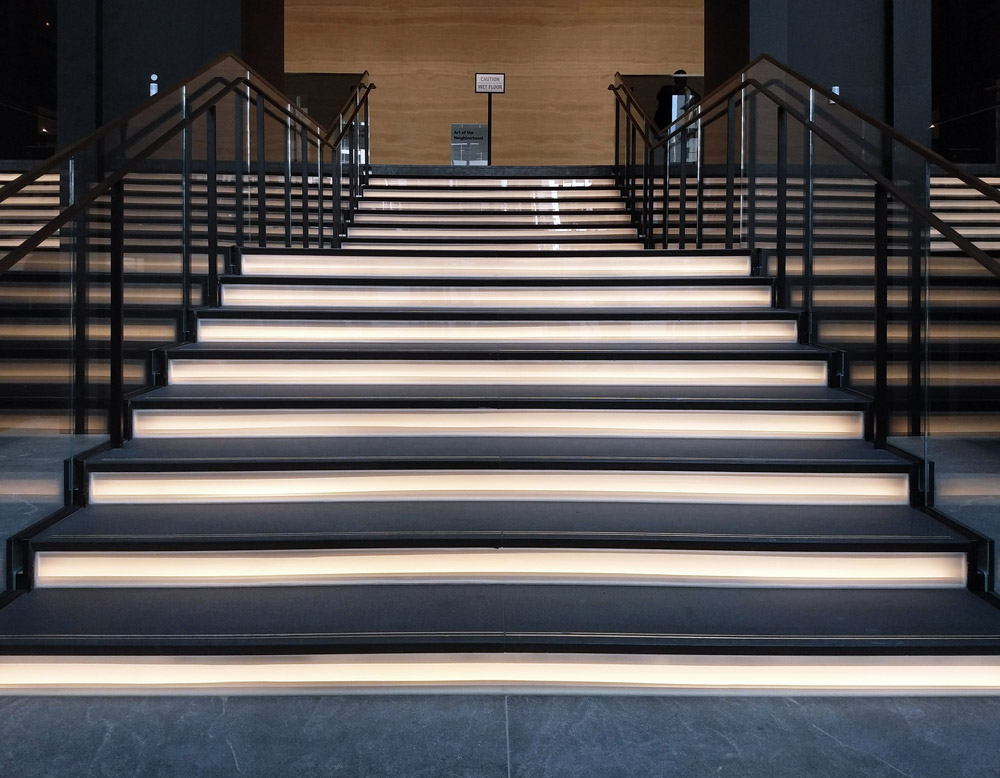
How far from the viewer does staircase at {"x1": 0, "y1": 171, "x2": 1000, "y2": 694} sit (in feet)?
7.15

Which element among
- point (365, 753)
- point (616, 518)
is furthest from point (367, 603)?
point (616, 518)

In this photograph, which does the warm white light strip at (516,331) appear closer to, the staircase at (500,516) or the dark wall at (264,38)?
the staircase at (500,516)

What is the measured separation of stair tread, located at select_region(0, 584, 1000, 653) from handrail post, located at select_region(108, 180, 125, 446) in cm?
93

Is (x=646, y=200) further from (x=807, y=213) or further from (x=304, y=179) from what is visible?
(x=304, y=179)

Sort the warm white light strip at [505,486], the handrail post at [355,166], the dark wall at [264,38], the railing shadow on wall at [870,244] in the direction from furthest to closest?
the dark wall at [264,38], the handrail post at [355,166], the warm white light strip at [505,486], the railing shadow on wall at [870,244]

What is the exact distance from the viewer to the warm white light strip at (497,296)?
4.18 m

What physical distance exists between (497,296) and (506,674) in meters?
2.37

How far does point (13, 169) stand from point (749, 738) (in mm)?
4874

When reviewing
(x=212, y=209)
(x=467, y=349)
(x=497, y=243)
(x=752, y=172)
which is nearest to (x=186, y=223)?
(x=212, y=209)

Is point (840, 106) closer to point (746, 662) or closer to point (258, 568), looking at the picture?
point (746, 662)

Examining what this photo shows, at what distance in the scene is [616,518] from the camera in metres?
2.71

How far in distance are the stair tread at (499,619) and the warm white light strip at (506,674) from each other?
1.5 inches

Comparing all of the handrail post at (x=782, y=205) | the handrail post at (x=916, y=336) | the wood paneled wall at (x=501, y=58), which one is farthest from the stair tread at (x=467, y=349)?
the wood paneled wall at (x=501, y=58)

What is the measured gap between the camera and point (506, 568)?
8.41 feet
